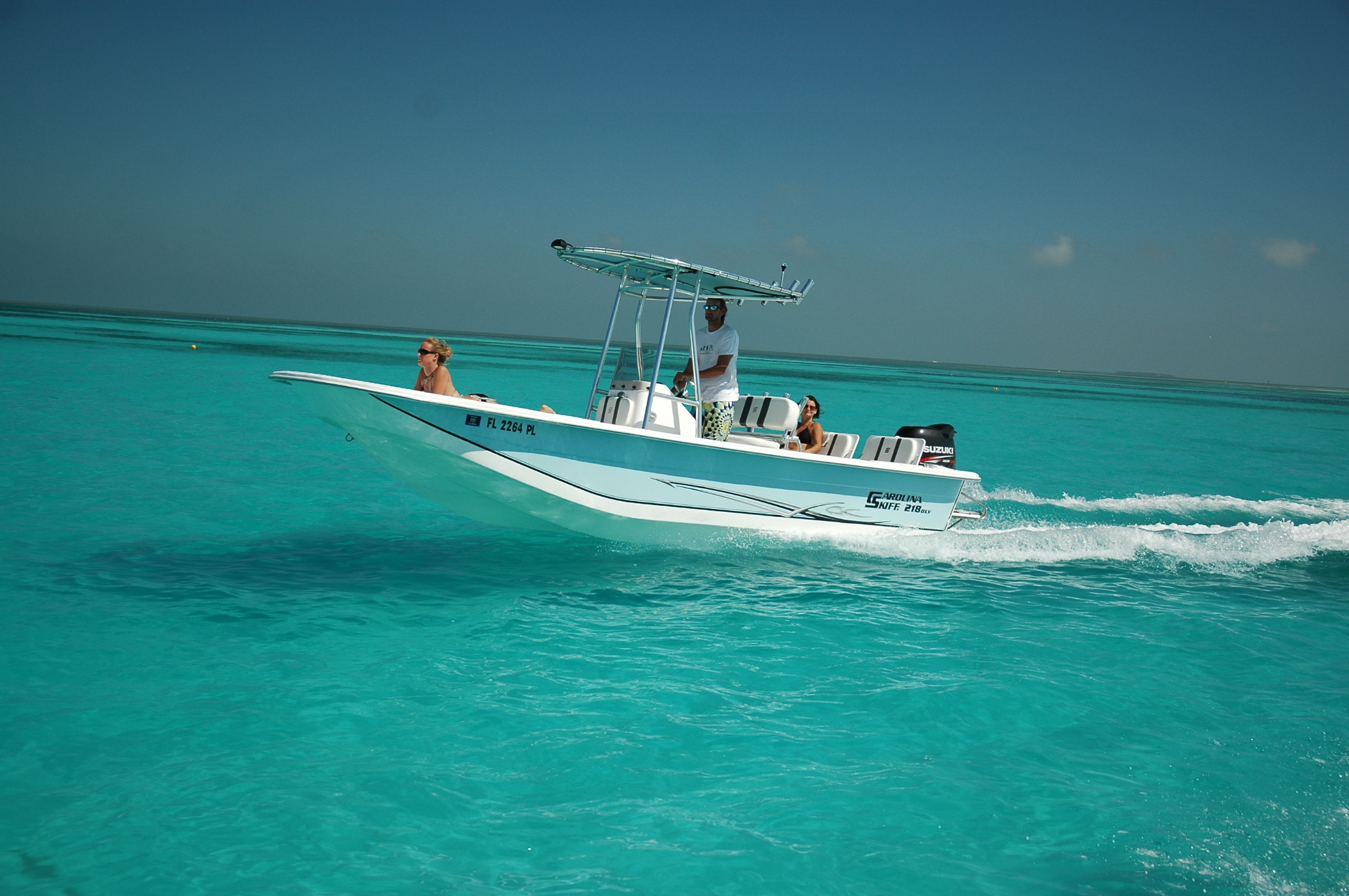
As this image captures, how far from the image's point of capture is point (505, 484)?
7578 mm

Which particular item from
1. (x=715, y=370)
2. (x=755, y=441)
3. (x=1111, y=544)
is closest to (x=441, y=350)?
(x=715, y=370)

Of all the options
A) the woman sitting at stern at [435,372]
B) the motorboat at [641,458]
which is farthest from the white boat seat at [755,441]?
the woman sitting at stern at [435,372]

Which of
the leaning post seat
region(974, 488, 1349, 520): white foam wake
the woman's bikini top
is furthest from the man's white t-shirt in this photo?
region(974, 488, 1349, 520): white foam wake

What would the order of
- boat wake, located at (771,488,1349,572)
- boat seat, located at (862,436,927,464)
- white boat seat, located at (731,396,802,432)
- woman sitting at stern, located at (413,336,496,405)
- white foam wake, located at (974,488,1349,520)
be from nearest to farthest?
1. woman sitting at stern, located at (413,336,496,405)
2. boat seat, located at (862,436,927,464)
3. white boat seat, located at (731,396,802,432)
4. boat wake, located at (771,488,1349,572)
5. white foam wake, located at (974,488,1349,520)

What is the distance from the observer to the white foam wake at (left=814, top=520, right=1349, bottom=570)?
9.50m

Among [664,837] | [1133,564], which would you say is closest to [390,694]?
[664,837]

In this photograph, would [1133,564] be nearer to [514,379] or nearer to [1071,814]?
[1071,814]

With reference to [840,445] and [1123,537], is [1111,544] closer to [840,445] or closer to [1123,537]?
[1123,537]

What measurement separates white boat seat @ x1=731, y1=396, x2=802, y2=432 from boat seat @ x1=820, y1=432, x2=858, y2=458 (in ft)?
1.89

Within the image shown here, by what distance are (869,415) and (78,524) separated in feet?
105

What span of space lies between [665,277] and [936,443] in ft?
12.3

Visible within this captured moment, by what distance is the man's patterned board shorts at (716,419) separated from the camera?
853 centimetres

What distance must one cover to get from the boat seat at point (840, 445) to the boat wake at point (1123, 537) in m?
1.12

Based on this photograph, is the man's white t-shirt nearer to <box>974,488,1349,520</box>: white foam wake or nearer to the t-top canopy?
the t-top canopy
